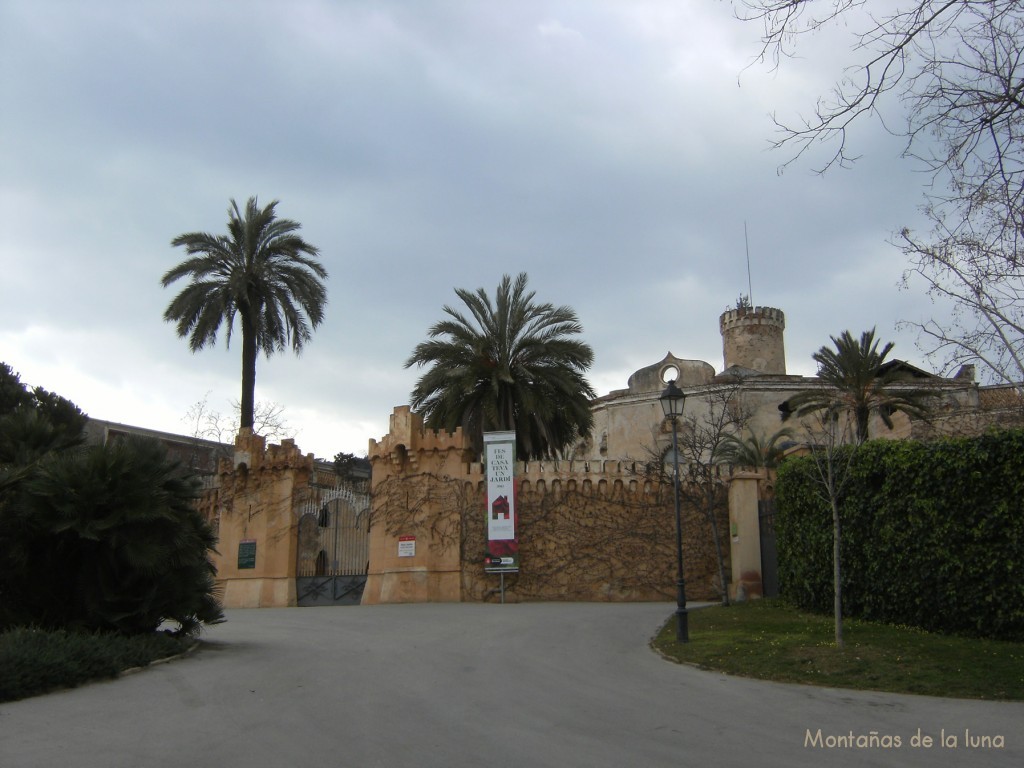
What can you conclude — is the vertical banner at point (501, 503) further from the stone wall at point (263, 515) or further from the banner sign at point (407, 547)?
the stone wall at point (263, 515)

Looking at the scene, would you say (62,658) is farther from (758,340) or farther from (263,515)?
(758,340)

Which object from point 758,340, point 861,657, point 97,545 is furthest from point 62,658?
point 758,340

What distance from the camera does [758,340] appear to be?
56.6 metres

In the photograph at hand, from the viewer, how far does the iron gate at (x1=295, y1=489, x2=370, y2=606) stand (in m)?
27.5

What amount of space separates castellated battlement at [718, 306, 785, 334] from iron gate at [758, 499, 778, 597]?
35.3m

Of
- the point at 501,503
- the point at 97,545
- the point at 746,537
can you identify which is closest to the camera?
the point at 97,545

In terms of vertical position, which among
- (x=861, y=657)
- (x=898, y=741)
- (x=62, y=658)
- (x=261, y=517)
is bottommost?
(x=898, y=741)

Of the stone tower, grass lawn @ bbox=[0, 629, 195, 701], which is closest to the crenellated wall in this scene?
grass lawn @ bbox=[0, 629, 195, 701]

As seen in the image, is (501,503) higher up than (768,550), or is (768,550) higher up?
(501,503)

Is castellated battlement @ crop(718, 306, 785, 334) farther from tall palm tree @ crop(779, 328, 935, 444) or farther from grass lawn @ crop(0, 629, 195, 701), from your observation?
grass lawn @ crop(0, 629, 195, 701)

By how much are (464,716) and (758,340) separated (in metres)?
50.8

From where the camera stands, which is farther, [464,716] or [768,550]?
[768,550]

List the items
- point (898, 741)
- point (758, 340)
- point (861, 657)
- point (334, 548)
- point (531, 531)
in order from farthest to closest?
point (758, 340) → point (334, 548) → point (531, 531) → point (861, 657) → point (898, 741)

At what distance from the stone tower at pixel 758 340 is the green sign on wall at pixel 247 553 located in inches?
1416
